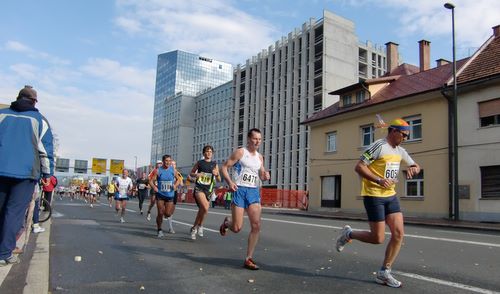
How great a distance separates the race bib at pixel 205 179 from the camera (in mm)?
9664

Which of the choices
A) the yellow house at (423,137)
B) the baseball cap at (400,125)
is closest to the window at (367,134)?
the yellow house at (423,137)

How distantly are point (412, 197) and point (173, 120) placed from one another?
3764 inches

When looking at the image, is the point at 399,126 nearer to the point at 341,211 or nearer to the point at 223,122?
the point at 341,211

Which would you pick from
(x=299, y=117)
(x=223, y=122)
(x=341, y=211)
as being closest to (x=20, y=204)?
(x=341, y=211)

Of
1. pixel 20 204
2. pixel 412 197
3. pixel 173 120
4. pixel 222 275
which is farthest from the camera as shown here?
A: pixel 173 120

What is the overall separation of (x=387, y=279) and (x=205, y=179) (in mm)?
5236

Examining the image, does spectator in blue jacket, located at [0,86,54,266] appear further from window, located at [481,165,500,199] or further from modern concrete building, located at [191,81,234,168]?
modern concrete building, located at [191,81,234,168]

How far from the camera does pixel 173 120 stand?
116 m

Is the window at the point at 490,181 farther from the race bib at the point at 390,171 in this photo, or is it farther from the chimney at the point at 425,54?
the race bib at the point at 390,171

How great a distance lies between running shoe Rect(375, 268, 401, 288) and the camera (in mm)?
5098

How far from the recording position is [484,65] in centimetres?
2327

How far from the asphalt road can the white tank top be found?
3.71 ft

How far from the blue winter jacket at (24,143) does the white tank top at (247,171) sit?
2422mm

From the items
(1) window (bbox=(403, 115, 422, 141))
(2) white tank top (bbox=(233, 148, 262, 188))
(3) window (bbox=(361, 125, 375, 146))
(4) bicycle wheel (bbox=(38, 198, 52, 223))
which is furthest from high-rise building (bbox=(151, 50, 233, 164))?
(2) white tank top (bbox=(233, 148, 262, 188))
